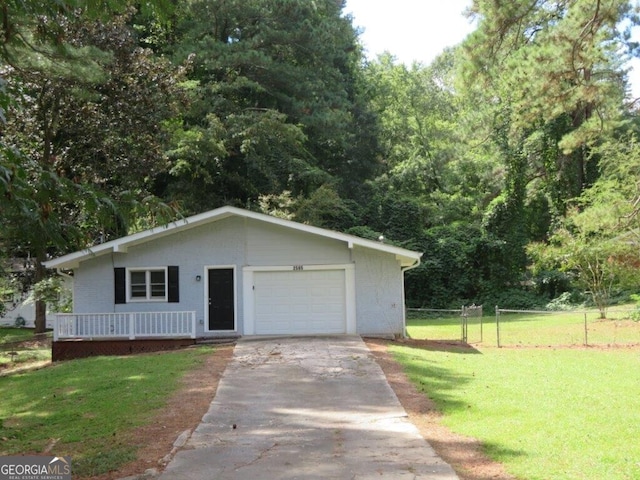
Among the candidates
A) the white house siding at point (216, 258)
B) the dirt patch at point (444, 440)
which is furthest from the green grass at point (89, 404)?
the dirt patch at point (444, 440)

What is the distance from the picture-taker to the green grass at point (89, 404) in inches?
289

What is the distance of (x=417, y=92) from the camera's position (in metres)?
49.2

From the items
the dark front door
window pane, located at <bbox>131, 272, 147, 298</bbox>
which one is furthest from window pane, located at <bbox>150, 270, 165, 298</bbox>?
the dark front door

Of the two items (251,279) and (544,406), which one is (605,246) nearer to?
(251,279)

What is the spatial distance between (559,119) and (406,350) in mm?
23297

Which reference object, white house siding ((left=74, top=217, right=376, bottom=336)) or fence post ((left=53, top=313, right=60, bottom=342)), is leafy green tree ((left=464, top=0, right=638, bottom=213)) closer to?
white house siding ((left=74, top=217, right=376, bottom=336))

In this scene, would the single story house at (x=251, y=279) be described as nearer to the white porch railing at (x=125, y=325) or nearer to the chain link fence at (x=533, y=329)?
the white porch railing at (x=125, y=325)

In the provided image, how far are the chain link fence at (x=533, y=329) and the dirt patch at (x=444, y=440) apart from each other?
7.75 m

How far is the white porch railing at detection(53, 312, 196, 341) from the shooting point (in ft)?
58.4

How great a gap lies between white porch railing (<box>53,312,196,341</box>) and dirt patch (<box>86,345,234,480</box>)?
15.2ft

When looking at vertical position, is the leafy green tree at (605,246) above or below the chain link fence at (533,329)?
above

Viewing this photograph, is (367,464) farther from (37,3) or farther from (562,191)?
(562,191)

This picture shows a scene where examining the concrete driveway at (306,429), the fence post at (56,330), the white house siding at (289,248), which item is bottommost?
the concrete driveway at (306,429)

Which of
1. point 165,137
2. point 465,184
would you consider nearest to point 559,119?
point 465,184
